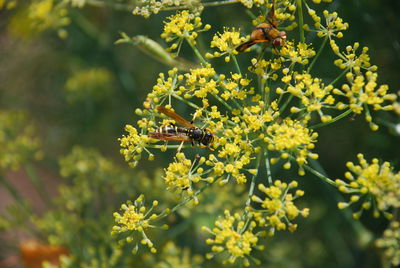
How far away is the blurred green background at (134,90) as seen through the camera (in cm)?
266

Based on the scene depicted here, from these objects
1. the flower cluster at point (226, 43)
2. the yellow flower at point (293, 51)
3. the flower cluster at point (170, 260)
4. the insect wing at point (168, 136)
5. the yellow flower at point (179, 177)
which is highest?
the flower cluster at point (226, 43)

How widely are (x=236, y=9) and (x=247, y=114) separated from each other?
151 centimetres

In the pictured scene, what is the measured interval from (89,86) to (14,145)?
2.75 ft

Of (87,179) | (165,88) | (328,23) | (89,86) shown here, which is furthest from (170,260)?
(89,86)

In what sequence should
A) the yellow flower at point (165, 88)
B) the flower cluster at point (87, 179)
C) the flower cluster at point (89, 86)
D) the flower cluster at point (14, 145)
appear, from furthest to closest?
the flower cluster at point (89, 86) → the flower cluster at point (14, 145) → the flower cluster at point (87, 179) → the yellow flower at point (165, 88)

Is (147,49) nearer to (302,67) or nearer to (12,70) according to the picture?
(302,67)

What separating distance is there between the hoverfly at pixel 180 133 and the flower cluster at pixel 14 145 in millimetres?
Answer: 1722

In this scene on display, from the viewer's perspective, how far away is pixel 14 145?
131 inches

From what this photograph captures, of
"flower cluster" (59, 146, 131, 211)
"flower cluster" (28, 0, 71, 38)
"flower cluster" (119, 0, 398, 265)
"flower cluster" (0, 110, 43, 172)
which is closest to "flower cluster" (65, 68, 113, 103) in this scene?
"flower cluster" (0, 110, 43, 172)

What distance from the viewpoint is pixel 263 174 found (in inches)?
116

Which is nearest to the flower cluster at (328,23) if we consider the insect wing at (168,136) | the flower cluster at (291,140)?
the flower cluster at (291,140)

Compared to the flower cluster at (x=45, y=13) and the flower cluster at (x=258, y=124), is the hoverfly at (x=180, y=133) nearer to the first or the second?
the flower cluster at (x=258, y=124)

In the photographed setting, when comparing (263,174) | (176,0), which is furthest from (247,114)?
(263,174)

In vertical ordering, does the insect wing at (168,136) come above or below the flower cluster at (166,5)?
below
